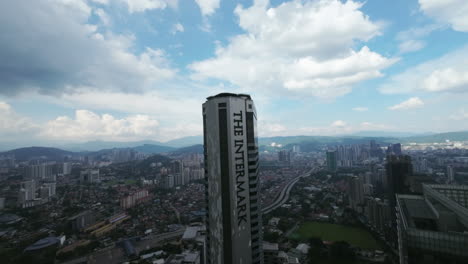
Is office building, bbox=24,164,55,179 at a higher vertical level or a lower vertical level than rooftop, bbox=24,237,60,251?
higher

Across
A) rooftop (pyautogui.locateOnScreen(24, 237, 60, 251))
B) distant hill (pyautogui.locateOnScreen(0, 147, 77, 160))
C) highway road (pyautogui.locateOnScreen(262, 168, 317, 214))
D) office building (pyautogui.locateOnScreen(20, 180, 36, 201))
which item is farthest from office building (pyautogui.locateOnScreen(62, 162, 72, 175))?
highway road (pyautogui.locateOnScreen(262, 168, 317, 214))

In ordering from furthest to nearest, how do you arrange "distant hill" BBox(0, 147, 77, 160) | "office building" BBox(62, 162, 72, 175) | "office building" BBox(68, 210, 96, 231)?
"distant hill" BBox(0, 147, 77, 160) < "office building" BBox(62, 162, 72, 175) < "office building" BBox(68, 210, 96, 231)

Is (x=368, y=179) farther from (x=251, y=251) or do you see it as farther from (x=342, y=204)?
(x=251, y=251)

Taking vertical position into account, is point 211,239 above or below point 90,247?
above

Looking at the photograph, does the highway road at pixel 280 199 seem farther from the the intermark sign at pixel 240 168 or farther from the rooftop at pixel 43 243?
the rooftop at pixel 43 243

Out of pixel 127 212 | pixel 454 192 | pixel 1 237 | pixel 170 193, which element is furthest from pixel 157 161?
pixel 454 192

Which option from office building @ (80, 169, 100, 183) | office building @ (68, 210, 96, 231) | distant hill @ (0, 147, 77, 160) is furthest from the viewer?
distant hill @ (0, 147, 77, 160)

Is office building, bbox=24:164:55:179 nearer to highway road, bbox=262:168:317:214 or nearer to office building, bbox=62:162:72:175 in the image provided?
office building, bbox=62:162:72:175
